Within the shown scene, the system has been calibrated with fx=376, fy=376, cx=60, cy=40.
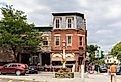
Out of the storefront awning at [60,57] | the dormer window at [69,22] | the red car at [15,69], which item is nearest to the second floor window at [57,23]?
the dormer window at [69,22]

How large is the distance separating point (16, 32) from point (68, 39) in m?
9.49

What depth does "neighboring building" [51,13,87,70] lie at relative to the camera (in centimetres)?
6300

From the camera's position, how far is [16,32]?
58.5m

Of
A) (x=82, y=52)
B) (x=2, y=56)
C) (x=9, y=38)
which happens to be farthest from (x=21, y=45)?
(x=82, y=52)

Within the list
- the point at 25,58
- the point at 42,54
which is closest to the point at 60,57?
the point at 42,54

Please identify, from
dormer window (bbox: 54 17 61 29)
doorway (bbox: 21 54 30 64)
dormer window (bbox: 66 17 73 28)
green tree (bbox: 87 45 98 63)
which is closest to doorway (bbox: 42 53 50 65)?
doorway (bbox: 21 54 30 64)

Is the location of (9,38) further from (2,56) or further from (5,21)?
(2,56)

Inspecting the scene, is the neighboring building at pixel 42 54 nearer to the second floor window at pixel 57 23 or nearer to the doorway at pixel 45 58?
the doorway at pixel 45 58

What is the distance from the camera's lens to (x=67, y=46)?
208ft

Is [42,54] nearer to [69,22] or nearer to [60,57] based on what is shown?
[60,57]

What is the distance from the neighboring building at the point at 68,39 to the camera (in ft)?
207

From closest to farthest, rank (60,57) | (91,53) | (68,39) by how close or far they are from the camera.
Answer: (68,39) < (60,57) < (91,53)

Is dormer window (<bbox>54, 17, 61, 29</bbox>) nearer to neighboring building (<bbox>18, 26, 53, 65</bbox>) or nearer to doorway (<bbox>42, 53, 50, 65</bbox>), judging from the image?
neighboring building (<bbox>18, 26, 53, 65</bbox>)

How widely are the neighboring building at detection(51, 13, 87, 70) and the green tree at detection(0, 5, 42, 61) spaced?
461cm
